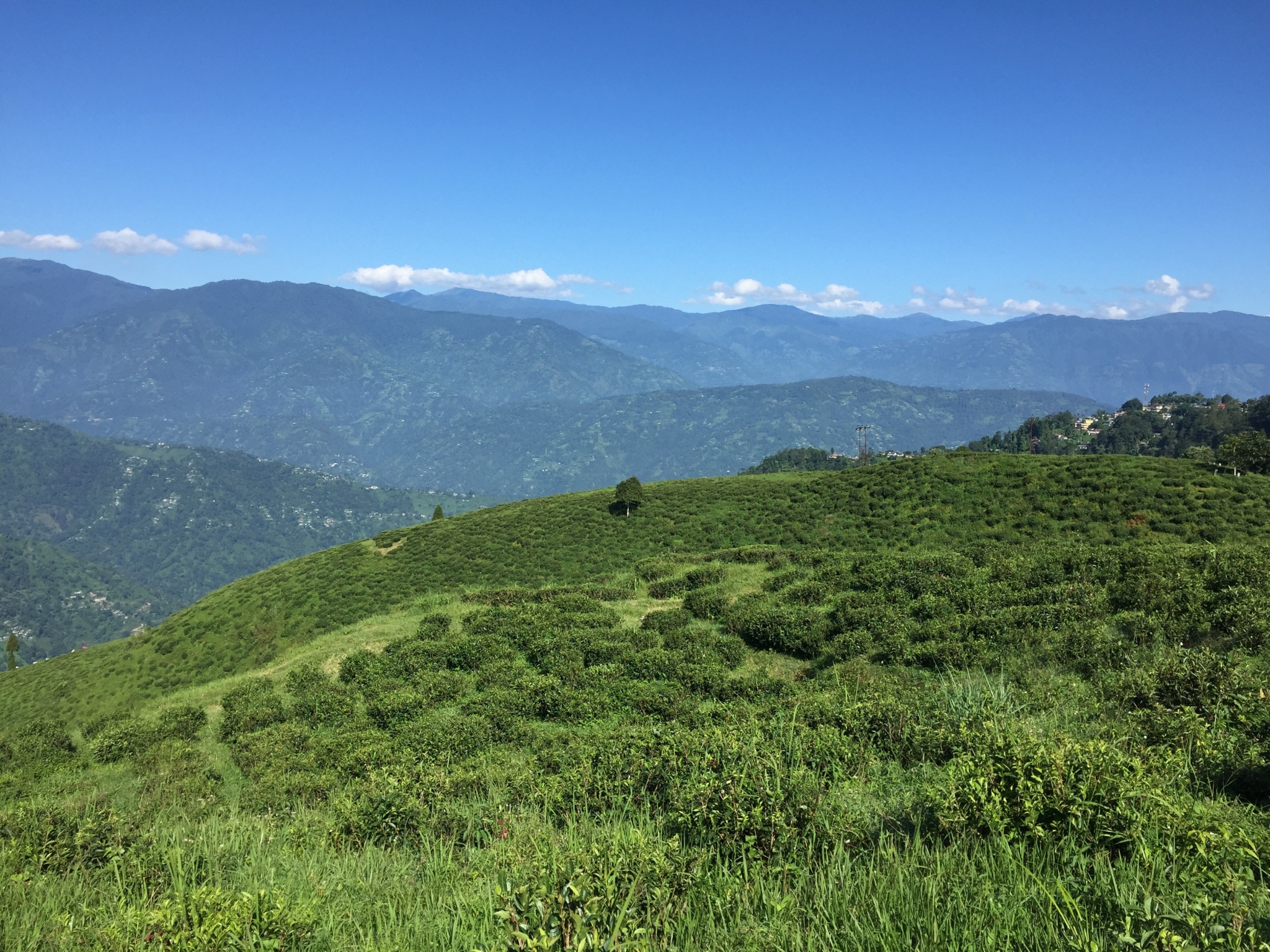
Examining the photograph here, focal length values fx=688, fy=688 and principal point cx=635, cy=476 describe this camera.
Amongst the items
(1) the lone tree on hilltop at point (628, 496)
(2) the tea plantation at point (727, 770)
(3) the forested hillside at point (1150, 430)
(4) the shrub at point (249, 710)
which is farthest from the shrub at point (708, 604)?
(3) the forested hillside at point (1150, 430)

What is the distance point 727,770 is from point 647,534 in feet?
142

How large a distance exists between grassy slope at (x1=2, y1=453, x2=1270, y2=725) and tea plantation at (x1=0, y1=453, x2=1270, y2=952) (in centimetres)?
132

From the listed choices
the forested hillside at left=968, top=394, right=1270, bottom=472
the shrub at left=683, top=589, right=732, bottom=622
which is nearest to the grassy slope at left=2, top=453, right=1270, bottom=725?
the shrub at left=683, top=589, right=732, bottom=622

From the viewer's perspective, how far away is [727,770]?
8375 millimetres

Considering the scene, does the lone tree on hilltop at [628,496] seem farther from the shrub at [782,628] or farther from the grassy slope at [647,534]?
the shrub at [782,628]

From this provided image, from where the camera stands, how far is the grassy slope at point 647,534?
37.9m

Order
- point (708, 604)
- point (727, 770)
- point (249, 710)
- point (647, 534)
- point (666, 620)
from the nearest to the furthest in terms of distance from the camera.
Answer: point (727, 770) < point (249, 710) < point (666, 620) < point (708, 604) < point (647, 534)

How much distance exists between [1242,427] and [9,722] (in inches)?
7464

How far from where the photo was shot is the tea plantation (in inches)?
219

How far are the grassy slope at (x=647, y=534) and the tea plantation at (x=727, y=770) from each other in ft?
4.32

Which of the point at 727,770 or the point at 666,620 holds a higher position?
the point at 727,770

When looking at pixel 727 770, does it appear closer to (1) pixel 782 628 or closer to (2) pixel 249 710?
(1) pixel 782 628

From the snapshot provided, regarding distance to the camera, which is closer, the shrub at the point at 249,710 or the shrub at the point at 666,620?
the shrub at the point at 249,710

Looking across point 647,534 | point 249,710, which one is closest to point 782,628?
point 249,710
